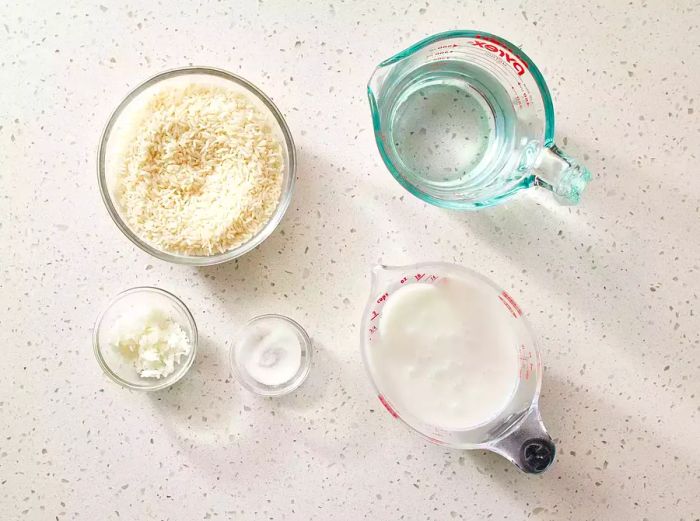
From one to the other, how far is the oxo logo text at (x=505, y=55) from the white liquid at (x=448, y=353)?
310 mm

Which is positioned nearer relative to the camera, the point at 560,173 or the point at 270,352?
the point at 560,173

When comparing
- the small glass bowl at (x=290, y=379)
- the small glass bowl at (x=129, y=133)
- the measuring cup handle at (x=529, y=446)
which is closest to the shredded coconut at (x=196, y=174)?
the small glass bowl at (x=129, y=133)

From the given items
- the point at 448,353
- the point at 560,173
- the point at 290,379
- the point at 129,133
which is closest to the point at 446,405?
the point at 448,353

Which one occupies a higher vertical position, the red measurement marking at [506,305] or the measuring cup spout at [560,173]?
the measuring cup spout at [560,173]

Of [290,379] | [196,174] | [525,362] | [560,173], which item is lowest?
[290,379]

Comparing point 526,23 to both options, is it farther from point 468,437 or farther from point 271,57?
point 468,437

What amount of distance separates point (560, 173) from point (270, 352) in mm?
490

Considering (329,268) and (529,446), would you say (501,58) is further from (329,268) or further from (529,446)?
(529,446)

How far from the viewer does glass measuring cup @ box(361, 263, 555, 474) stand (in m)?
0.95

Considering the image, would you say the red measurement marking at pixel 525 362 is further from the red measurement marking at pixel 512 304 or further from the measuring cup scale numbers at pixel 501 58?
the measuring cup scale numbers at pixel 501 58

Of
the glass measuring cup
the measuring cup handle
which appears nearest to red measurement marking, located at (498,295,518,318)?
the glass measuring cup

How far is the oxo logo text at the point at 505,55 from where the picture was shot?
35.4 inches

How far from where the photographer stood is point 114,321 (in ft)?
3.26

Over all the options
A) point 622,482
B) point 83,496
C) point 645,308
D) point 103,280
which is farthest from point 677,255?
point 83,496
